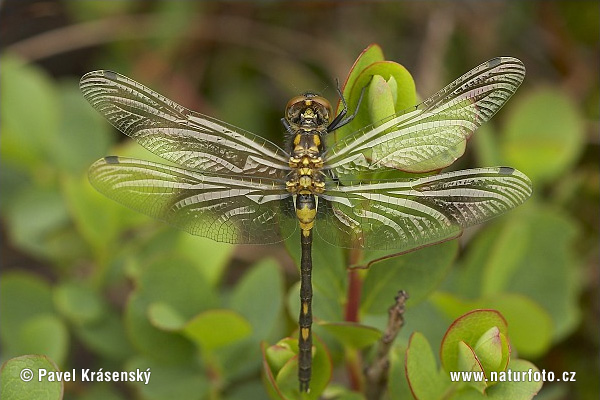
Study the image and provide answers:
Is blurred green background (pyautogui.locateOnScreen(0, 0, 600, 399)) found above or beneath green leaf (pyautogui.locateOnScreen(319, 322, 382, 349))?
above

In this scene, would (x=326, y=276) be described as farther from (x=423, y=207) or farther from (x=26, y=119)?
(x=26, y=119)

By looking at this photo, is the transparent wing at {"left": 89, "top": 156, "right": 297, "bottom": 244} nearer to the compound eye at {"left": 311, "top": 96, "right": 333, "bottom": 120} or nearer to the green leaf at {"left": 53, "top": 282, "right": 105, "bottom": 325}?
the compound eye at {"left": 311, "top": 96, "right": 333, "bottom": 120}

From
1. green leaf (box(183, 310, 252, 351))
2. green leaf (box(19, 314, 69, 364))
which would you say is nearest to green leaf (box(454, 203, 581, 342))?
green leaf (box(183, 310, 252, 351))

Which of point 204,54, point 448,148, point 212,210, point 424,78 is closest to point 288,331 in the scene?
point 212,210

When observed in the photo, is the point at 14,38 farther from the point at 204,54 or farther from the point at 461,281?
the point at 461,281

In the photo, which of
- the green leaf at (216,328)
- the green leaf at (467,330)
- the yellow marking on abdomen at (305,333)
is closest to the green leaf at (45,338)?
the green leaf at (216,328)

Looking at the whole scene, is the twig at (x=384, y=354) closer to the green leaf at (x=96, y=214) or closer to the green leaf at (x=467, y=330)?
the green leaf at (x=467, y=330)

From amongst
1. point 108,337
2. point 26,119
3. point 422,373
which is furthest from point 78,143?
point 422,373
